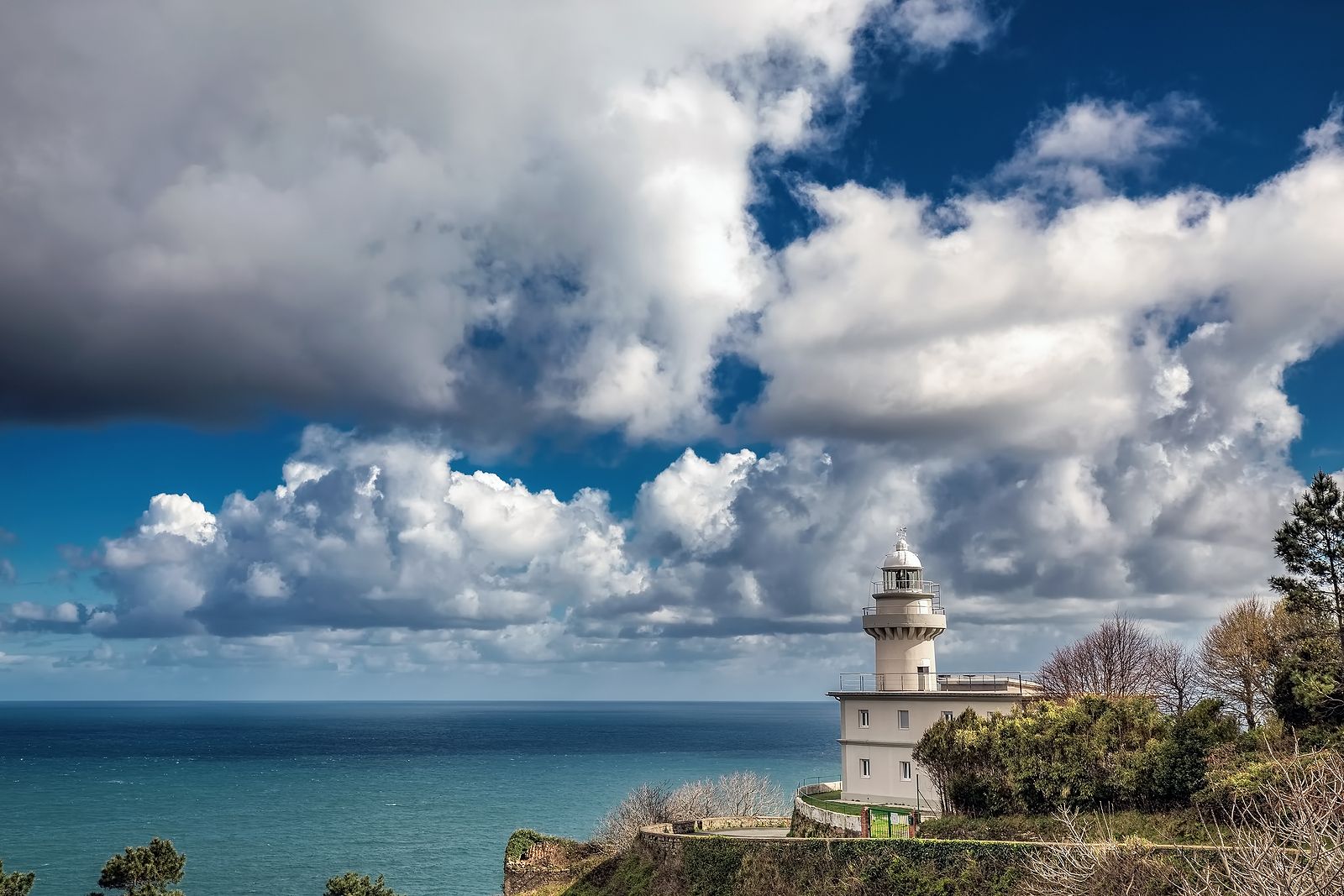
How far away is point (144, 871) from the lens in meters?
36.2

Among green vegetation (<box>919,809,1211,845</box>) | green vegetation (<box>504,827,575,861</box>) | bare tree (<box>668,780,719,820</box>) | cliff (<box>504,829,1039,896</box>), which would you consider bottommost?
green vegetation (<box>504,827,575,861</box>)

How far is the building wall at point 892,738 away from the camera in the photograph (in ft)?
156

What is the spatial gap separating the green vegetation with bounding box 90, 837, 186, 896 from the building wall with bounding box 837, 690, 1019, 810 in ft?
94.9

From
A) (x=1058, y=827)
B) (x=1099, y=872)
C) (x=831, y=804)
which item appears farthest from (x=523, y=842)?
(x=1099, y=872)

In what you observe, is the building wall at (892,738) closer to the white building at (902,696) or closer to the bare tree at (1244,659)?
the white building at (902,696)

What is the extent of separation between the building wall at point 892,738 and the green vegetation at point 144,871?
94.9ft

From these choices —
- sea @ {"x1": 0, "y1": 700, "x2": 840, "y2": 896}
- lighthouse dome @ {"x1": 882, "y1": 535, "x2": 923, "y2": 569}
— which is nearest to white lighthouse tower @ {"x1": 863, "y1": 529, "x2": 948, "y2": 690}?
lighthouse dome @ {"x1": 882, "y1": 535, "x2": 923, "y2": 569}

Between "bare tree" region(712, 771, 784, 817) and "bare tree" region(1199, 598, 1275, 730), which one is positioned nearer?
"bare tree" region(1199, 598, 1275, 730)

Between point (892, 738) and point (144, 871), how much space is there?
31980mm

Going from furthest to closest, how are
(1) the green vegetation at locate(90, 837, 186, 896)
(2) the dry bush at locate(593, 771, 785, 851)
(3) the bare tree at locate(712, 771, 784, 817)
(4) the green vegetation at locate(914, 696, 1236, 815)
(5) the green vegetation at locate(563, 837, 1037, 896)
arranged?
(3) the bare tree at locate(712, 771, 784, 817)
(2) the dry bush at locate(593, 771, 785, 851)
(4) the green vegetation at locate(914, 696, 1236, 815)
(1) the green vegetation at locate(90, 837, 186, 896)
(5) the green vegetation at locate(563, 837, 1037, 896)

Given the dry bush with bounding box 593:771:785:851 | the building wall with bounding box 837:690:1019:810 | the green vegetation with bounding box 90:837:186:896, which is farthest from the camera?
the dry bush with bounding box 593:771:785:851

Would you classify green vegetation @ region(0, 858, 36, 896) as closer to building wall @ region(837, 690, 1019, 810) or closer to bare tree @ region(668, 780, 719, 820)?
bare tree @ region(668, 780, 719, 820)

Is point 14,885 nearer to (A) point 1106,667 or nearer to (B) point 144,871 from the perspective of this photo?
(B) point 144,871

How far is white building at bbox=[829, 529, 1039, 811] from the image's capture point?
157 feet
